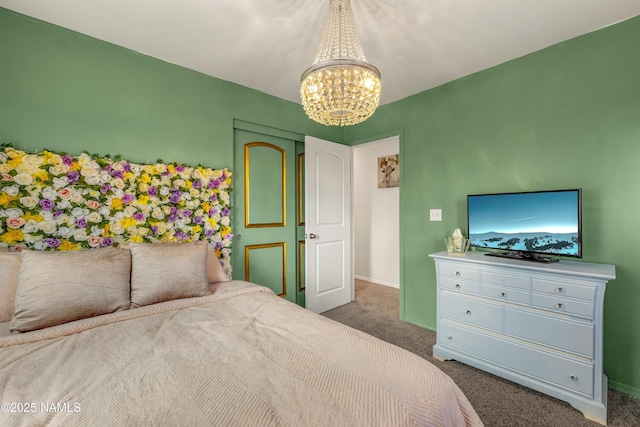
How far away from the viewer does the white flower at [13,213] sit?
1.70 metres

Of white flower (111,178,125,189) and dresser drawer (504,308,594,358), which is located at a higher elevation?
white flower (111,178,125,189)

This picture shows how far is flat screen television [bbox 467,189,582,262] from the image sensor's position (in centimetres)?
193

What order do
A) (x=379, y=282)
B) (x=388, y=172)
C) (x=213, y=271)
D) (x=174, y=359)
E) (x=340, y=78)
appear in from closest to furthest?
(x=174, y=359) < (x=340, y=78) < (x=213, y=271) < (x=388, y=172) < (x=379, y=282)

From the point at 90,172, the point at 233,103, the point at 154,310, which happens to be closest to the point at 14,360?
the point at 154,310

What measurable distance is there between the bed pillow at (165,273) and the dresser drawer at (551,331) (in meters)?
2.14

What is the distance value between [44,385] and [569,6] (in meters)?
3.23

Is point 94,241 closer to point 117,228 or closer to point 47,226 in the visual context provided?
point 117,228

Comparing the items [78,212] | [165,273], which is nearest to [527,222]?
[165,273]

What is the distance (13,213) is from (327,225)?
8.48 ft

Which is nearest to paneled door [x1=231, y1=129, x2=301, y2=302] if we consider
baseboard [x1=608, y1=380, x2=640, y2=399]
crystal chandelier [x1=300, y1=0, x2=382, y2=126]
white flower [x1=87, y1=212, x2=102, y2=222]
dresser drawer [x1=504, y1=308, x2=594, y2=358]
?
white flower [x1=87, y1=212, x2=102, y2=222]

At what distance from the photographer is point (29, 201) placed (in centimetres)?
176

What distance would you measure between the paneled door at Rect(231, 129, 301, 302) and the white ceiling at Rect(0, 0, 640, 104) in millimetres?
829

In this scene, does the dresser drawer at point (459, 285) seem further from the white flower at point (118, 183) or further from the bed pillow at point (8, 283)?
the bed pillow at point (8, 283)

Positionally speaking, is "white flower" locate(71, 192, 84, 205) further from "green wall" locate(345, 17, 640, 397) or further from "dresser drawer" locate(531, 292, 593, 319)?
"dresser drawer" locate(531, 292, 593, 319)
